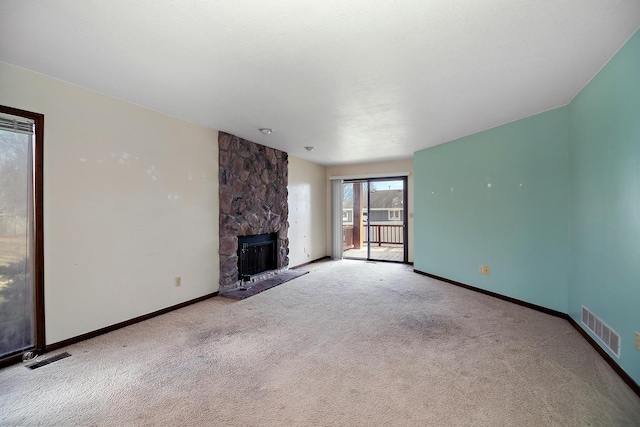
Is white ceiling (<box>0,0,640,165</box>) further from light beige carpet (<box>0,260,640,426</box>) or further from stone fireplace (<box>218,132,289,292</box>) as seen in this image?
light beige carpet (<box>0,260,640,426</box>)

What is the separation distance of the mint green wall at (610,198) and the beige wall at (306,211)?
4.47m

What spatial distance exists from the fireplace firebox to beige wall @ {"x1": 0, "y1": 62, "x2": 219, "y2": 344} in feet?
2.77

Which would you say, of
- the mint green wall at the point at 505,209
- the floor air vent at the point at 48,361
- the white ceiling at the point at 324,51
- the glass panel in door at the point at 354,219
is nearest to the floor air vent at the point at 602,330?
the mint green wall at the point at 505,209

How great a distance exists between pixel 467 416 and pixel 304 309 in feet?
7.25

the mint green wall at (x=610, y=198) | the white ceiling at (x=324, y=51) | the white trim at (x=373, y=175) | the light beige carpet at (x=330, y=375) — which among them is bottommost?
the light beige carpet at (x=330, y=375)

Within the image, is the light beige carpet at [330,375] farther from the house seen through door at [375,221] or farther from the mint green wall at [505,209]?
the house seen through door at [375,221]

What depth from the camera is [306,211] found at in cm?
673

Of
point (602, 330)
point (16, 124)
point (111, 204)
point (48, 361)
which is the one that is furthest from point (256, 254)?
point (602, 330)

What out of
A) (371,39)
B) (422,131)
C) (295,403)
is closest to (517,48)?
(371,39)

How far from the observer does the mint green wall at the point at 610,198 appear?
2.05 m

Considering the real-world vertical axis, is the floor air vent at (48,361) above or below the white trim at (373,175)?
below

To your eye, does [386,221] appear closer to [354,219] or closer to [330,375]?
[354,219]

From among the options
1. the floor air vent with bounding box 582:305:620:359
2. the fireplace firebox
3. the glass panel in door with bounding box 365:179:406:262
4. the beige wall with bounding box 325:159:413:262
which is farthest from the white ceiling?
the glass panel in door with bounding box 365:179:406:262

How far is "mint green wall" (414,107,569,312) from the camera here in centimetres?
341
